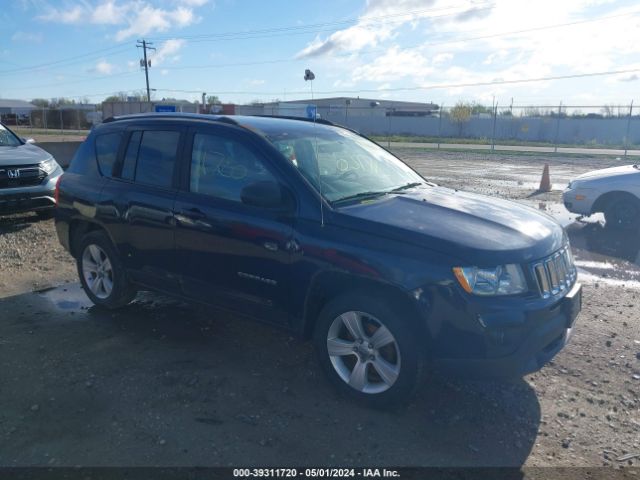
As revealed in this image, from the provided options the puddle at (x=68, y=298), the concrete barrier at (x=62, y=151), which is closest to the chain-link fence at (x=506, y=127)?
the concrete barrier at (x=62, y=151)

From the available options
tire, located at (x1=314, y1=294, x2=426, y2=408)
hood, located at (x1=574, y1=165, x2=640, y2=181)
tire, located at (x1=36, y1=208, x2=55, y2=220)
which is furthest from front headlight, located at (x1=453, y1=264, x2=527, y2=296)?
tire, located at (x1=36, y1=208, x2=55, y2=220)

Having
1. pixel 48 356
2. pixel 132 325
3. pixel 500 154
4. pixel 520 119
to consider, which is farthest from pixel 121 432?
pixel 520 119

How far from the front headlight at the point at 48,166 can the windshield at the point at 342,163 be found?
246 inches

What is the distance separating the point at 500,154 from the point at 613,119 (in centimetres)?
2611

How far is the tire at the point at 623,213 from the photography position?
9000 mm

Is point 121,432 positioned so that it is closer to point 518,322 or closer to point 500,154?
point 518,322

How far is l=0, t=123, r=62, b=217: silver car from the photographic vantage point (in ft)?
28.2

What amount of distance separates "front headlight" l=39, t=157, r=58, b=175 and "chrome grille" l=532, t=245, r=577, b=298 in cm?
829

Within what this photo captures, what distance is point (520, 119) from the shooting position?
4819 centimetres

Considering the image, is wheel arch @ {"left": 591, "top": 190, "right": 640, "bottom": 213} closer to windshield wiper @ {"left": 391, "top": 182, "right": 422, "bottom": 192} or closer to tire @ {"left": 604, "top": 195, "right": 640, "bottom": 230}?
tire @ {"left": 604, "top": 195, "right": 640, "bottom": 230}

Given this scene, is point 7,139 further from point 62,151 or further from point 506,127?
point 506,127

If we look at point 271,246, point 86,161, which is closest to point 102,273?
point 86,161

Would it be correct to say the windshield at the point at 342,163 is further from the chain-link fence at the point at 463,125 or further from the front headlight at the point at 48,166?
the chain-link fence at the point at 463,125

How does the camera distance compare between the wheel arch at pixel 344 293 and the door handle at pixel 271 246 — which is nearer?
the wheel arch at pixel 344 293
